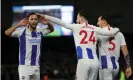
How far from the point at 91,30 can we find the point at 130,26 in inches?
323

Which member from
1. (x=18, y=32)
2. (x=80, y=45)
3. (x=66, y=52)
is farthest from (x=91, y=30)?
(x=66, y=52)

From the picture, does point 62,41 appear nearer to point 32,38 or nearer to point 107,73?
point 107,73

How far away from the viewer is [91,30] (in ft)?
30.1

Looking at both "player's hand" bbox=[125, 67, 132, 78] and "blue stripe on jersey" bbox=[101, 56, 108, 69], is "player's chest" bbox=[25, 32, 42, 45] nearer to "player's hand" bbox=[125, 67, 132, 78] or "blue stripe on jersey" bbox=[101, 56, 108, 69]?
"blue stripe on jersey" bbox=[101, 56, 108, 69]

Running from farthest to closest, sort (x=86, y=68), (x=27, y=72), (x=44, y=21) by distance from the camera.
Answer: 1. (x=44, y=21)
2. (x=27, y=72)
3. (x=86, y=68)

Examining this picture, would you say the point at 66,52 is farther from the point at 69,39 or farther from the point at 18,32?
the point at 18,32

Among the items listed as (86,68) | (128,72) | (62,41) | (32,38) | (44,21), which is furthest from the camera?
(62,41)

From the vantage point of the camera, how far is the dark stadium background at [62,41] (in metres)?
16.8

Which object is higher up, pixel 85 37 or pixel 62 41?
pixel 85 37

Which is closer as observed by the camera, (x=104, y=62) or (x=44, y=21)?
(x=44, y=21)

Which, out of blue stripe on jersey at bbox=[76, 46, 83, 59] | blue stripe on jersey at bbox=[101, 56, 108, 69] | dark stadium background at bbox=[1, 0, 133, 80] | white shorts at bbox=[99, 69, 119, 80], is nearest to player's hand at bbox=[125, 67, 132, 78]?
white shorts at bbox=[99, 69, 119, 80]

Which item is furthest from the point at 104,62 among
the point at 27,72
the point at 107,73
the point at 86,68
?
the point at 27,72

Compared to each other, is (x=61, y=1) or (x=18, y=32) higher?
(x=61, y=1)

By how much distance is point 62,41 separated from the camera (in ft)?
57.4
